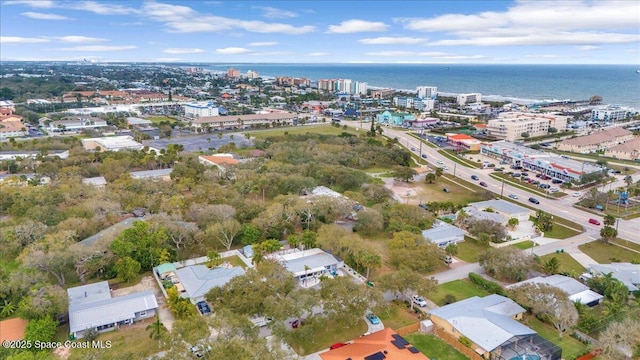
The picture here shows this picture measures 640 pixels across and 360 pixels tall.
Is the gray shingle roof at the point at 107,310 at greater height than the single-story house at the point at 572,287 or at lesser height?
lesser

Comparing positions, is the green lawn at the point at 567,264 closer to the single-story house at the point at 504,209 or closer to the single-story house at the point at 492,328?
the single-story house at the point at 504,209

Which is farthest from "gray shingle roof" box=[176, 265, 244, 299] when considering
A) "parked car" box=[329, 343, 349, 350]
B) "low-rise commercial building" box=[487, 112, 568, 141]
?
"low-rise commercial building" box=[487, 112, 568, 141]

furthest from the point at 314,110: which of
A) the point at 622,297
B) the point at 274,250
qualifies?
the point at 622,297

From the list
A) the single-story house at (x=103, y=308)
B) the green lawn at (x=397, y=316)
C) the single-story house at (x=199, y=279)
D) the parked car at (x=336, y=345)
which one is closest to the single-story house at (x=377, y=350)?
the parked car at (x=336, y=345)

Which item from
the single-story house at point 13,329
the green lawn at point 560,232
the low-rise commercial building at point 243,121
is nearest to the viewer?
the single-story house at point 13,329

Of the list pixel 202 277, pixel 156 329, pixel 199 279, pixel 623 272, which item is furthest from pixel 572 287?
pixel 156 329

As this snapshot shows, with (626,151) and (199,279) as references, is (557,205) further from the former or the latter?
(199,279)

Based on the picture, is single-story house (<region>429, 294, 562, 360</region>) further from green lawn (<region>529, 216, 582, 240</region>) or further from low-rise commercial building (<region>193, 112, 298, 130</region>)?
low-rise commercial building (<region>193, 112, 298, 130</region>)
